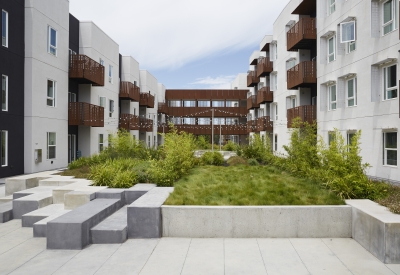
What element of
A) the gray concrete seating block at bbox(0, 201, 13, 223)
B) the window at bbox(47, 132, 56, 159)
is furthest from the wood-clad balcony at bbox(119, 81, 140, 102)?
the gray concrete seating block at bbox(0, 201, 13, 223)

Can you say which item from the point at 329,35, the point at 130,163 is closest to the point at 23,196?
the point at 130,163

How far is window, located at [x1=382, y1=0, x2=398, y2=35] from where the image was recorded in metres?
14.0

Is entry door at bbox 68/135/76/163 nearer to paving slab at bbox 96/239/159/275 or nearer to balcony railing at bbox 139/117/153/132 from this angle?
balcony railing at bbox 139/117/153/132

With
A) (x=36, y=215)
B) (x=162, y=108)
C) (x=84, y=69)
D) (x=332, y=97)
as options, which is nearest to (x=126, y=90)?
(x=84, y=69)

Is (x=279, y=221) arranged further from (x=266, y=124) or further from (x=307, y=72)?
(x=266, y=124)

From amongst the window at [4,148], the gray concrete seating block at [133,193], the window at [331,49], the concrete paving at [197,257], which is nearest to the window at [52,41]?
the window at [4,148]

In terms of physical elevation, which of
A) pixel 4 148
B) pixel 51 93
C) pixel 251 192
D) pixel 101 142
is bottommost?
pixel 251 192

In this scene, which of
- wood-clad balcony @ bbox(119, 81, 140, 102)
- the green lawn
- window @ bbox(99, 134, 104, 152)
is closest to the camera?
the green lawn

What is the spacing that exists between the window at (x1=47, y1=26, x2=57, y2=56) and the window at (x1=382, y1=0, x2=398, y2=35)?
58.2 feet

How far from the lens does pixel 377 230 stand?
21.5ft

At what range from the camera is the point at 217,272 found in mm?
5855

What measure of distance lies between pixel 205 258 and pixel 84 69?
19052mm

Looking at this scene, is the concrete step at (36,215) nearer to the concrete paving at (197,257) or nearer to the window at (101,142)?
the concrete paving at (197,257)

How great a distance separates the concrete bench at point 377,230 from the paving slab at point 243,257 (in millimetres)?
2257
